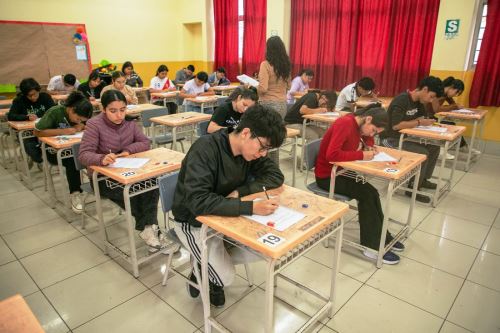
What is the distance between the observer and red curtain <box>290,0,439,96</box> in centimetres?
567

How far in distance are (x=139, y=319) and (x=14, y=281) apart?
1.03 meters

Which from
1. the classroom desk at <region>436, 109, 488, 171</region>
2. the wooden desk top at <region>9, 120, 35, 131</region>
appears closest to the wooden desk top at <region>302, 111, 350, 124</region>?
the classroom desk at <region>436, 109, 488, 171</region>

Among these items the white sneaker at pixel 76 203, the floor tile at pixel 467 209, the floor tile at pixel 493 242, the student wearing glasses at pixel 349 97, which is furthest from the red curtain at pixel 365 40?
the white sneaker at pixel 76 203

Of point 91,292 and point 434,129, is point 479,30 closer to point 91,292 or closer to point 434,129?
point 434,129

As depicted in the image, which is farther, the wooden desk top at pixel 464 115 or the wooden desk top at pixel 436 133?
the wooden desk top at pixel 464 115

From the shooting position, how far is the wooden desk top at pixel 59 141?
2873 mm

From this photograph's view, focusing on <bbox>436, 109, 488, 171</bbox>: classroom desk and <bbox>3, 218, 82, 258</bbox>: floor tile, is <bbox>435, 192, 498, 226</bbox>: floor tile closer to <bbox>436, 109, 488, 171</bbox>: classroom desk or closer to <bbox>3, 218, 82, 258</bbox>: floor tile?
<bbox>436, 109, 488, 171</bbox>: classroom desk

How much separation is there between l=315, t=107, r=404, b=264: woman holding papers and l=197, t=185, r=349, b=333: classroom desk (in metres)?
0.76

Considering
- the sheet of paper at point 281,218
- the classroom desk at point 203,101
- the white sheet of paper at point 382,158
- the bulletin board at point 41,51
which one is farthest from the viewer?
the bulletin board at point 41,51

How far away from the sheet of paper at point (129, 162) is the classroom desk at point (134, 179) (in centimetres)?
4

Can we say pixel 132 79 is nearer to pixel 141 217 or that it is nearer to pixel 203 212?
pixel 141 217

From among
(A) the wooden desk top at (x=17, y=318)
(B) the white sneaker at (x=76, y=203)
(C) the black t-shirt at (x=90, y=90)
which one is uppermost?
(C) the black t-shirt at (x=90, y=90)

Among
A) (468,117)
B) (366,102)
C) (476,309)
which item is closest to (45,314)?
(476,309)

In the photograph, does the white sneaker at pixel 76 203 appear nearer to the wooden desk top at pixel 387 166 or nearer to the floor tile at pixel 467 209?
the wooden desk top at pixel 387 166
